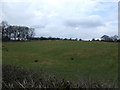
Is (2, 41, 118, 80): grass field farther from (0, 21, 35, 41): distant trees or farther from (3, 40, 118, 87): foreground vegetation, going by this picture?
(0, 21, 35, 41): distant trees

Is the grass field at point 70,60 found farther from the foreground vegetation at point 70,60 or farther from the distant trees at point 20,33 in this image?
the distant trees at point 20,33

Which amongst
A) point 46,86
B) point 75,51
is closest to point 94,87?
point 46,86

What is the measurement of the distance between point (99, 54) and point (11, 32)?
980 inches

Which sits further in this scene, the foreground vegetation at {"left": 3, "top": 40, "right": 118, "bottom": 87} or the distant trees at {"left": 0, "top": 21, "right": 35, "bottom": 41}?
the distant trees at {"left": 0, "top": 21, "right": 35, "bottom": 41}

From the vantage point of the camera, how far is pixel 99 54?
1291 inches

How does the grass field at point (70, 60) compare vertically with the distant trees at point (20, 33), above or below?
below

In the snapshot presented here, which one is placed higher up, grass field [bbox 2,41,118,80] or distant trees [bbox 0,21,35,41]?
distant trees [bbox 0,21,35,41]

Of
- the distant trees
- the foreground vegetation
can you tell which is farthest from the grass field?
the distant trees

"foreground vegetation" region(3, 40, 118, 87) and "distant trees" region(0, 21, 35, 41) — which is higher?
"distant trees" region(0, 21, 35, 41)

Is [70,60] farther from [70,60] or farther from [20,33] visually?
[20,33]

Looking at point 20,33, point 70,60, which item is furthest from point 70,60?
point 20,33

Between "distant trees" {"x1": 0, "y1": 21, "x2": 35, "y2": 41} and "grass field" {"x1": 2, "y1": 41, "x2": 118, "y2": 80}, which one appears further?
"distant trees" {"x1": 0, "y1": 21, "x2": 35, "y2": 41}

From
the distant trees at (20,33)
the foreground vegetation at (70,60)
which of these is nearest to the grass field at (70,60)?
the foreground vegetation at (70,60)

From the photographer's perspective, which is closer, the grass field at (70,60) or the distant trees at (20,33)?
the grass field at (70,60)
